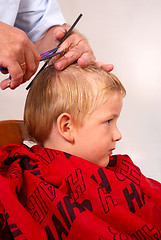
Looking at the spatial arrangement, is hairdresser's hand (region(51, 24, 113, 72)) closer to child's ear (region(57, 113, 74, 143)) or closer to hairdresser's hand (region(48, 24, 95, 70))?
hairdresser's hand (region(48, 24, 95, 70))

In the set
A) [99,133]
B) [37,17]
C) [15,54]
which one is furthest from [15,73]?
[37,17]

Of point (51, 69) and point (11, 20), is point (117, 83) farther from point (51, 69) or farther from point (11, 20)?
point (11, 20)

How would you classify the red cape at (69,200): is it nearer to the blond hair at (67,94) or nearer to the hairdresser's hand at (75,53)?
the blond hair at (67,94)

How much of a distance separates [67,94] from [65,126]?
0.09 metres

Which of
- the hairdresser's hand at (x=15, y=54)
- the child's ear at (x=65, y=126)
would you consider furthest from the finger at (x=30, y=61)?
the child's ear at (x=65, y=126)

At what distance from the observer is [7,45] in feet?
2.63

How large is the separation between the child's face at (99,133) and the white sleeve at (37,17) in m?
0.50

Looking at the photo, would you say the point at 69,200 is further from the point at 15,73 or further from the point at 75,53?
the point at 75,53

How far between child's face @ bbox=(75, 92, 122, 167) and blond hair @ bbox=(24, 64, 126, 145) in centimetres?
2

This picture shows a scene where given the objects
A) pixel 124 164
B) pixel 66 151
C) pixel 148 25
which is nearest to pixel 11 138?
pixel 66 151

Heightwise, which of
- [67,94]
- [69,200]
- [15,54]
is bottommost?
[69,200]

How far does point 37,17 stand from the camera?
4.44ft

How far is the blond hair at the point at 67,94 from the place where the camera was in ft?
3.04

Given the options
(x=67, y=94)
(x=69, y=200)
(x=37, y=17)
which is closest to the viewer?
(x=69, y=200)
